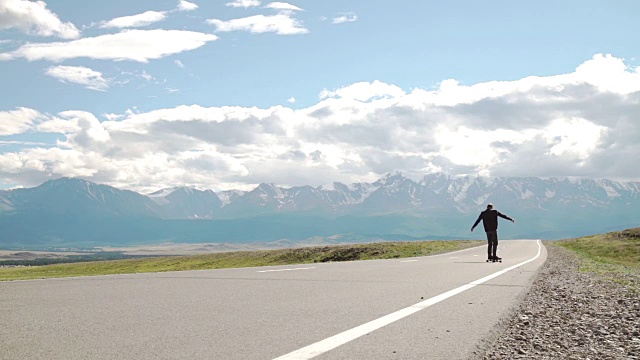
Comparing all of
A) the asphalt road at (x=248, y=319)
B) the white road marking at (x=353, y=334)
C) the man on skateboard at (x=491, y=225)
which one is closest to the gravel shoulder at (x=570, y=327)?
the asphalt road at (x=248, y=319)

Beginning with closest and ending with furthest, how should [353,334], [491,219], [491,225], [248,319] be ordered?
[353,334], [248,319], [491,225], [491,219]

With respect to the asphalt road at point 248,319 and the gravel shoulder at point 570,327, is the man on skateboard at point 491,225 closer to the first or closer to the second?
the gravel shoulder at point 570,327

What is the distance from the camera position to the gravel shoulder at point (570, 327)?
7.34 m

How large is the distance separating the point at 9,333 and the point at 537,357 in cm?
675

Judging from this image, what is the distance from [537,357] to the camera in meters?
7.02

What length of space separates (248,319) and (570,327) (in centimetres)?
505

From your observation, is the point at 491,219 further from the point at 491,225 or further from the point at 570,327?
the point at 570,327

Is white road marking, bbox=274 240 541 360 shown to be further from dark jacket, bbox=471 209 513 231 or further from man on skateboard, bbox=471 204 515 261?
dark jacket, bbox=471 209 513 231

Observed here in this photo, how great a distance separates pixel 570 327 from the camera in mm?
9328

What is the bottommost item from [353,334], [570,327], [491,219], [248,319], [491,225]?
[570,327]

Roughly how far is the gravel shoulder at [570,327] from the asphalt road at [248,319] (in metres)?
0.37

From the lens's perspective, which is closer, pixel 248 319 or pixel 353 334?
pixel 353 334

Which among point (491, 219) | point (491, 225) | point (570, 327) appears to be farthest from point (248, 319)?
point (491, 219)

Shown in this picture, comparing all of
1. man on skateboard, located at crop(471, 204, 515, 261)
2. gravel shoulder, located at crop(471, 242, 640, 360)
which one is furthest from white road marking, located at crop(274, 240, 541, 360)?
man on skateboard, located at crop(471, 204, 515, 261)
